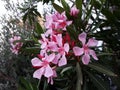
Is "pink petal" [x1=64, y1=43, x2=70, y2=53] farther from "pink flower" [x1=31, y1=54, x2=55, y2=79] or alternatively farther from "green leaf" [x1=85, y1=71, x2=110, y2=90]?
"green leaf" [x1=85, y1=71, x2=110, y2=90]

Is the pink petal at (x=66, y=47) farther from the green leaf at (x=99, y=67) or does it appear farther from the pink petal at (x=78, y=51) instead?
the green leaf at (x=99, y=67)

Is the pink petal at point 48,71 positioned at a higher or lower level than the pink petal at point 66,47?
lower

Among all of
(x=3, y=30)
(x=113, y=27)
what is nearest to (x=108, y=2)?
(x=113, y=27)

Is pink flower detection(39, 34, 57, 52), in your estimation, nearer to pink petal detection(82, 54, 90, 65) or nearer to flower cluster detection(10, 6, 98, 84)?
flower cluster detection(10, 6, 98, 84)

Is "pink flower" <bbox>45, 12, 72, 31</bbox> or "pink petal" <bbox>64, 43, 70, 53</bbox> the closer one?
"pink petal" <bbox>64, 43, 70, 53</bbox>

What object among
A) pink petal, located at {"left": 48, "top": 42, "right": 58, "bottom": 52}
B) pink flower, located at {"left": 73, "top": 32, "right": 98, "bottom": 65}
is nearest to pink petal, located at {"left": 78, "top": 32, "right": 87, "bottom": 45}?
pink flower, located at {"left": 73, "top": 32, "right": 98, "bottom": 65}

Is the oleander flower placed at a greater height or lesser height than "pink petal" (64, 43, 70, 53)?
greater

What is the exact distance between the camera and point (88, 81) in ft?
5.29

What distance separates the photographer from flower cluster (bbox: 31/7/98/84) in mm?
1410

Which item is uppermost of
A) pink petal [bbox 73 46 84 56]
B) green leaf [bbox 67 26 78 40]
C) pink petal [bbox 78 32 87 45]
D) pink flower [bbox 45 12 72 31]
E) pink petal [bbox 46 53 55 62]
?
pink flower [bbox 45 12 72 31]

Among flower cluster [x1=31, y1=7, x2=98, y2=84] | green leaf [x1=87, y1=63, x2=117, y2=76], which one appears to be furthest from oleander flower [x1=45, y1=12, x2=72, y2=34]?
green leaf [x1=87, y1=63, x2=117, y2=76]

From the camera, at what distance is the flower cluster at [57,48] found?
4.63 ft

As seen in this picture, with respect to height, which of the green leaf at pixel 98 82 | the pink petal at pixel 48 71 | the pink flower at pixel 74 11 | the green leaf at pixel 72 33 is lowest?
the green leaf at pixel 98 82

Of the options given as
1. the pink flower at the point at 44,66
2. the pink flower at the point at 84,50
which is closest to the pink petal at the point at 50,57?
the pink flower at the point at 44,66
